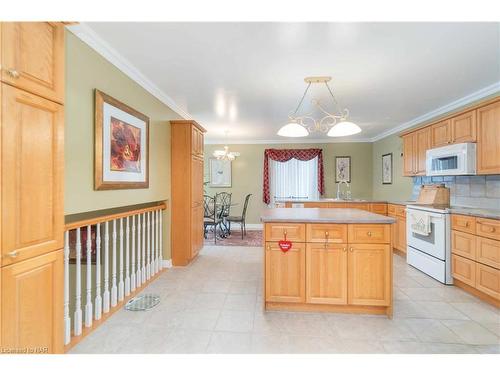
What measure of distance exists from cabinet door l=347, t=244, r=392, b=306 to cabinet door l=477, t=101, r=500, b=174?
171cm

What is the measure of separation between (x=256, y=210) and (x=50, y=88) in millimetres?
6096

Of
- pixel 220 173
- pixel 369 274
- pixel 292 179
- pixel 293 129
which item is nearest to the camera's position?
pixel 369 274

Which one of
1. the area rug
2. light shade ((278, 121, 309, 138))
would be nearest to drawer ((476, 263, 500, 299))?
light shade ((278, 121, 309, 138))

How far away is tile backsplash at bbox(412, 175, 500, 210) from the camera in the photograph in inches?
128

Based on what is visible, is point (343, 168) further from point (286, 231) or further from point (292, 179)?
point (286, 231)

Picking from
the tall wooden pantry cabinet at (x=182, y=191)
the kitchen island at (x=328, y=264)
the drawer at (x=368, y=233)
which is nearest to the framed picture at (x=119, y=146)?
the tall wooden pantry cabinet at (x=182, y=191)

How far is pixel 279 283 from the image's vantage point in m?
2.45

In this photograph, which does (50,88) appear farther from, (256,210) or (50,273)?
(256,210)

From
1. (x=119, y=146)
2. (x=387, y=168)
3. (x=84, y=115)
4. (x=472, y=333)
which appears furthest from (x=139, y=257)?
(x=387, y=168)

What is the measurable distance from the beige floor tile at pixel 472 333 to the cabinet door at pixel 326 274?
2.82ft

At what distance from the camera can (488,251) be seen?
8.55ft

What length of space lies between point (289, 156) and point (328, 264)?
4.86 metres
